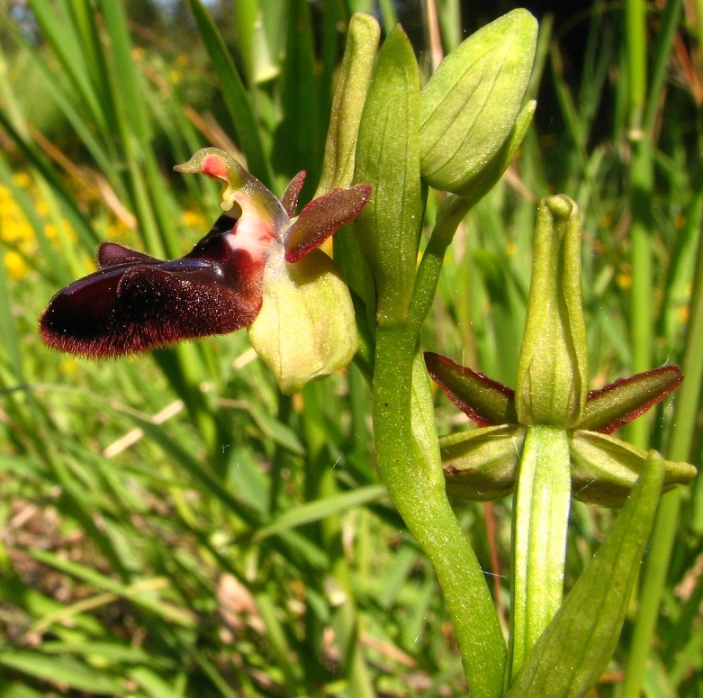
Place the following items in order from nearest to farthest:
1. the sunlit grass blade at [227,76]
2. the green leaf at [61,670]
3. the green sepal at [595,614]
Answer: the green sepal at [595,614] → the sunlit grass blade at [227,76] → the green leaf at [61,670]

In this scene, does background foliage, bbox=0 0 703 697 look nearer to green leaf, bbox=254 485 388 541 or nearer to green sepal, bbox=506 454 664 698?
green leaf, bbox=254 485 388 541

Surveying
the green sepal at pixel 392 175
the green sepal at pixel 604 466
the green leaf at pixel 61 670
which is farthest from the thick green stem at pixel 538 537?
the green leaf at pixel 61 670

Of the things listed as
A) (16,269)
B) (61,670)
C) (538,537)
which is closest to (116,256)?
(538,537)

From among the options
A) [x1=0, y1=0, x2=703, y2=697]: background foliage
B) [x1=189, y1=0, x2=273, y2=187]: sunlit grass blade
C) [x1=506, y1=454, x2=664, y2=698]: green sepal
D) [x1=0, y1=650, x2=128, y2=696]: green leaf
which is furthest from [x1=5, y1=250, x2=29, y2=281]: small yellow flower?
[x1=506, y1=454, x2=664, y2=698]: green sepal

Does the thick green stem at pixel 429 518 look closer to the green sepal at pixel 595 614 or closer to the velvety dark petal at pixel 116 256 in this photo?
the green sepal at pixel 595 614

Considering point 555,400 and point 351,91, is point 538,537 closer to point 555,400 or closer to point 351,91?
point 555,400

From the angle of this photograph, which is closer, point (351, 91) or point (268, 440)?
point (351, 91)

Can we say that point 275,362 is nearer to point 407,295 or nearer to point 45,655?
point 407,295
